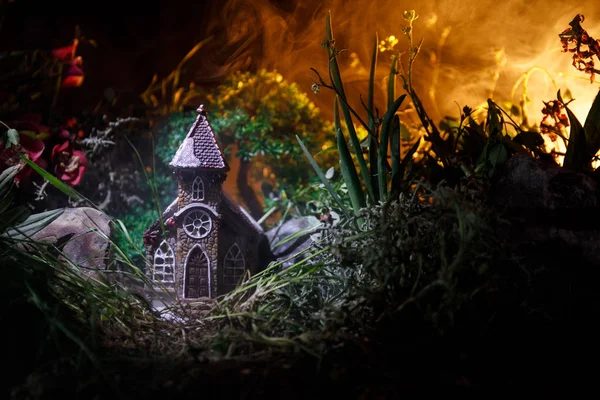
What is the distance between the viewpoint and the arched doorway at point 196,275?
1534mm

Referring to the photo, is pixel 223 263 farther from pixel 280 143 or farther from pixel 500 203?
pixel 500 203

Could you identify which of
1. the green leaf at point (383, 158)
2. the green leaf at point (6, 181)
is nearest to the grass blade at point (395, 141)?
the green leaf at point (383, 158)

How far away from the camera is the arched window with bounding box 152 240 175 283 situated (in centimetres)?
159

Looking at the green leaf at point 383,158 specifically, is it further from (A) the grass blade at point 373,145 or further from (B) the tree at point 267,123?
(B) the tree at point 267,123

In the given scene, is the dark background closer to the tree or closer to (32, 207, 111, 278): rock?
the tree

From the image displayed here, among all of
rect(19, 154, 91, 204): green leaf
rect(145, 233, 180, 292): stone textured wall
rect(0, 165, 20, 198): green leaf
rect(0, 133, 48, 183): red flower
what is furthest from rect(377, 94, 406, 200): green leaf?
rect(0, 133, 48, 183): red flower

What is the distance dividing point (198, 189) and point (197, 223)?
109mm

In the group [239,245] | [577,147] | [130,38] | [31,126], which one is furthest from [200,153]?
[577,147]

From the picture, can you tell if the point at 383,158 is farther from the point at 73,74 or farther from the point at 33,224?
the point at 73,74

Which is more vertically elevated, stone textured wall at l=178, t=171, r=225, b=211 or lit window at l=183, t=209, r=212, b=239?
stone textured wall at l=178, t=171, r=225, b=211

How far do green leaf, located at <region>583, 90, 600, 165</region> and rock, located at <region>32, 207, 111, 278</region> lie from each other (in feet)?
5.48

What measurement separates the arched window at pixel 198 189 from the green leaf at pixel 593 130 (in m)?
1.30

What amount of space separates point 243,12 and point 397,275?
5.02 ft

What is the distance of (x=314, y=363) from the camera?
998 mm
